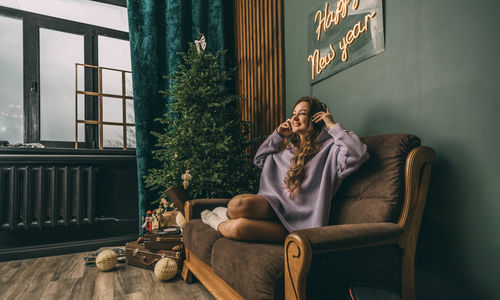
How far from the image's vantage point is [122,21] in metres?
3.38

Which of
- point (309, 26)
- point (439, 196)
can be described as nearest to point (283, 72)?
point (309, 26)

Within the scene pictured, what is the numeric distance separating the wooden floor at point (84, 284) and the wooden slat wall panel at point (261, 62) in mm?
1499

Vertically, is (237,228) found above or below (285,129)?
below

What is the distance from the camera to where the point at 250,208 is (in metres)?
1.28

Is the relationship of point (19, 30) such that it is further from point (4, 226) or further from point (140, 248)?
point (140, 248)

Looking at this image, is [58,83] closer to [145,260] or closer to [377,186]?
[145,260]

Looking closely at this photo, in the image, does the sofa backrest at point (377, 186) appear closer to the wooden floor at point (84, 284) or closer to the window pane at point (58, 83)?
the wooden floor at point (84, 284)

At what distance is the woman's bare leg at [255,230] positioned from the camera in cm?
123

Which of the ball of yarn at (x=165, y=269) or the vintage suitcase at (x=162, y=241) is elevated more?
the vintage suitcase at (x=162, y=241)

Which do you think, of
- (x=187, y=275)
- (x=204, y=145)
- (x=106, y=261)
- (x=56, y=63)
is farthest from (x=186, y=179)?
(x=56, y=63)

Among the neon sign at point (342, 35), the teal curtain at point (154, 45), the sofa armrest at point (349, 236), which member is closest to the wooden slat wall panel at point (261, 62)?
the teal curtain at point (154, 45)

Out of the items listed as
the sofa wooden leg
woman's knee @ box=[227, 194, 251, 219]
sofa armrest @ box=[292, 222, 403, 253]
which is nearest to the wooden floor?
the sofa wooden leg

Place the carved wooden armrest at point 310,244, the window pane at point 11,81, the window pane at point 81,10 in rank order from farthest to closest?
the window pane at point 81,10
the window pane at point 11,81
the carved wooden armrest at point 310,244

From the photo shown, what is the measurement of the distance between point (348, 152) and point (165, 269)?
4.53 feet
